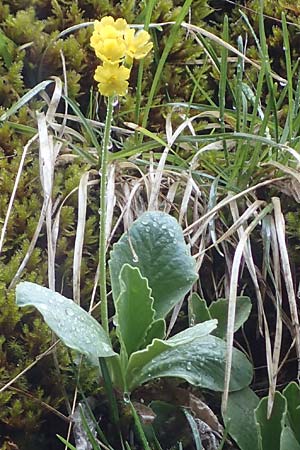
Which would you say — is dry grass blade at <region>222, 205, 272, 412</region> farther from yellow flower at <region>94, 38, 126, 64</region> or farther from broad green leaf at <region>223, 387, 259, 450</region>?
yellow flower at <region>94, 38, 126, 64</region>

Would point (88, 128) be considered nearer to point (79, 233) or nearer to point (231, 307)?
point (79, 233)

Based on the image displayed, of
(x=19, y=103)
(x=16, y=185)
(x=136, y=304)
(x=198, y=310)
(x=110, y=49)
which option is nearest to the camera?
(x=110, y=49)

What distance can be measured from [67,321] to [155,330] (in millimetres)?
142

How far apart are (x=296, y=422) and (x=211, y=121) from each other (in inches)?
30.7

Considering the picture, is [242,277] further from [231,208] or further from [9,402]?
[9,402]

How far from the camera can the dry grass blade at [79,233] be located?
3.48 ft

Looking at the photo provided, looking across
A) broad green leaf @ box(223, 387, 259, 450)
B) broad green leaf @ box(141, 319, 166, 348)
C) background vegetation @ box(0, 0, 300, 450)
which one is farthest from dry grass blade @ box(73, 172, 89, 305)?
broad green leaf @ box(223, 387, 259, 450)

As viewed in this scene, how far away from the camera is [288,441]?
89 cm

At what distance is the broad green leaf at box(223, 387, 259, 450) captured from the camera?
98 cm

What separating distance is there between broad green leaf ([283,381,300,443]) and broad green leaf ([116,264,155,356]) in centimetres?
22

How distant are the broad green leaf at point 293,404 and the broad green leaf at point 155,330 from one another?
19cm

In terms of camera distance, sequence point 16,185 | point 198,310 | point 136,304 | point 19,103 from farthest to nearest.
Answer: point 19,103 → point 16,185 → point 198,310 → point 136,304

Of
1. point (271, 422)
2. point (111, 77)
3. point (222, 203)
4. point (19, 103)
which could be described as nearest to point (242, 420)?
point (271, 422)

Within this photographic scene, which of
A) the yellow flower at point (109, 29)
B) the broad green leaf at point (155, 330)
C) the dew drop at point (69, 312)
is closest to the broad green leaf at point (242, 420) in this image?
the broad green leaf at point (155, 330)
